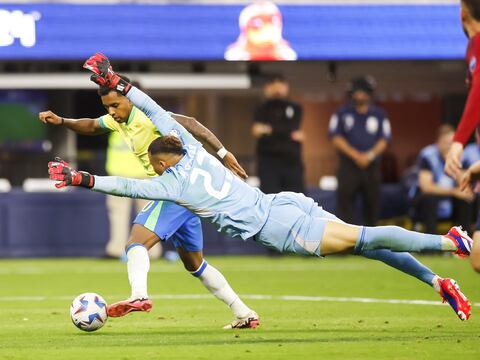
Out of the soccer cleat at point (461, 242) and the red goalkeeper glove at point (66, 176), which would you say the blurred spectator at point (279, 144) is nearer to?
the soccer cleat at point (461, 242)

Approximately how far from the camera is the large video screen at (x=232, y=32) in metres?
19.2

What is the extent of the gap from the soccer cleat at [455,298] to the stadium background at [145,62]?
1015 centimetres

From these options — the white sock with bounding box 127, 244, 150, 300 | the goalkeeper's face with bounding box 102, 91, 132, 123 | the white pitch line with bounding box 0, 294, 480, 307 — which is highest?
the goalkeeper's face with bounding box 102, 91, 132, 123

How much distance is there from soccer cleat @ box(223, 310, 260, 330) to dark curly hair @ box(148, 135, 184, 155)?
1552 millimetres

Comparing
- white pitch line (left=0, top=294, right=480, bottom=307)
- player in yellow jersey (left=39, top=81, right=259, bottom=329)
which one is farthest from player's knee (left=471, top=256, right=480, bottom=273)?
white pitch line (left=0, top=294, right=480, bottom=307)

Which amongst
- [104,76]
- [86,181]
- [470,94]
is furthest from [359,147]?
[470,94]

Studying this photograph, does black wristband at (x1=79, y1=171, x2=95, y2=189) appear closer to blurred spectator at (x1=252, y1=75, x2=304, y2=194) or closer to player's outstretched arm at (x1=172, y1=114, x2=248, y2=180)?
player's outstretched arm at (x1=172, y1=114, x2=248, y2=180)

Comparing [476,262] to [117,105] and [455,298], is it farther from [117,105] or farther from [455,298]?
[117,105]

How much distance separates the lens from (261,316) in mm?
11109

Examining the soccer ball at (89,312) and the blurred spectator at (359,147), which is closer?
the soccer ball at (89,312)

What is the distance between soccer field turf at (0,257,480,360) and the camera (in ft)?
28.3

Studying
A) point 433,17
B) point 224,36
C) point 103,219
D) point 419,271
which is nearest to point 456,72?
point 433,17

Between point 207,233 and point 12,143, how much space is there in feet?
12.0

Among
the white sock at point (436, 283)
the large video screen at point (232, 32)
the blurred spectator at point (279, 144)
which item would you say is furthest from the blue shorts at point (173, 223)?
the large video screen at point (232, 32)
